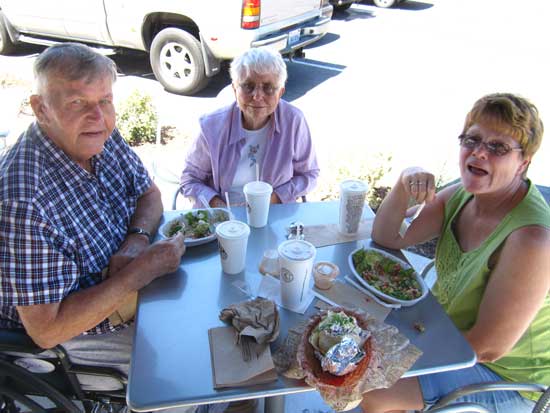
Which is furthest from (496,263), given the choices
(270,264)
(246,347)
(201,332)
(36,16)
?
(36,16)

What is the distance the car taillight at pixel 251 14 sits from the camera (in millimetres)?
5281

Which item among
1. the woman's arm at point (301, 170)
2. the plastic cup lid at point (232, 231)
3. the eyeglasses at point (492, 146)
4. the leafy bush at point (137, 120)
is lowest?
the leafy bush at point (137, 120)

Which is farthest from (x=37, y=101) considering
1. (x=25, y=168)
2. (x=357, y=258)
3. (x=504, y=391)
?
(x=504, y=391)

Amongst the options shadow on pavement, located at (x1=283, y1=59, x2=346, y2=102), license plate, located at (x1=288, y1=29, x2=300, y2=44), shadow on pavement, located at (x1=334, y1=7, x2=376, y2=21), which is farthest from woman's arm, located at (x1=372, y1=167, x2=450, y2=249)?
shadow on pavement, located at (x1=334, y1=7, x2=376, y2=21)

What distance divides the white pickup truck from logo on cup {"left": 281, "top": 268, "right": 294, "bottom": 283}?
4.49 metres

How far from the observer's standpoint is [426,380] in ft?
5.66

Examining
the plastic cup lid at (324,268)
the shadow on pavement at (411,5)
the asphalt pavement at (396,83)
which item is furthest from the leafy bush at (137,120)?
the shadow on pavement at (411,5)

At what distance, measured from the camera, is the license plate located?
5.99 meters

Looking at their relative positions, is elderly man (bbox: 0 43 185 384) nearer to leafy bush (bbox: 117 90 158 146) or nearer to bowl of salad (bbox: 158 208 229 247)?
bowl of salad (bbox: 158 208 229 247)

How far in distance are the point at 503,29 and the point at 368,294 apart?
12189mm

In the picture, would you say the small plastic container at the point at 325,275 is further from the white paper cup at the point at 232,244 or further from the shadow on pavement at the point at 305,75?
the shadow on pavement at the point at 305,75

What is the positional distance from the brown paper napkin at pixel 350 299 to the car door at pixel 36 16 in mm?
6424

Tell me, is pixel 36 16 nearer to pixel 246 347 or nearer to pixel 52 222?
pixel 52 222

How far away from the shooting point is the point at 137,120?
4.74m
